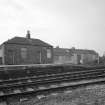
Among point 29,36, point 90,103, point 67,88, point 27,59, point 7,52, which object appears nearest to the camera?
point 90,103

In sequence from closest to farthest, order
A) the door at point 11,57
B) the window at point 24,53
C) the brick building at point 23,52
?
the door at point 11,57 < the brick building at point 23,52 < the window at point 24,53

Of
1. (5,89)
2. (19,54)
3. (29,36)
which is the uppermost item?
(29,36)

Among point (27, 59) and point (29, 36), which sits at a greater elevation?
point (29, 36)

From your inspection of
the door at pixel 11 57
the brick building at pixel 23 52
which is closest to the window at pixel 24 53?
the brick building at pixel 23 52

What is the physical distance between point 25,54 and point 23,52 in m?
0.65

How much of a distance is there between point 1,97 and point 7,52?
20.9 metres

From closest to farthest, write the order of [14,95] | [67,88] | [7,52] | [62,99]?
[62,99], [14,95], [67,88], [7,52]

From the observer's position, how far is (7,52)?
81.8 feet

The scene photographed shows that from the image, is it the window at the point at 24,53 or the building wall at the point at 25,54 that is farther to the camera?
the window at the point at 24,53

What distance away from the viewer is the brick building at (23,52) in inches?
987

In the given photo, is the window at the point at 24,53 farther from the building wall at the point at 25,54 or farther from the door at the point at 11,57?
the door at the point at 11,57

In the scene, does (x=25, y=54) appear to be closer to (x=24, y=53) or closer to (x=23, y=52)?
(x=24, y=53)

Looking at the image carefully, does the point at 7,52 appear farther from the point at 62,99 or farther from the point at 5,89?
the point at 62,99

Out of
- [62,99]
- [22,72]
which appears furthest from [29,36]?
[62,99]
